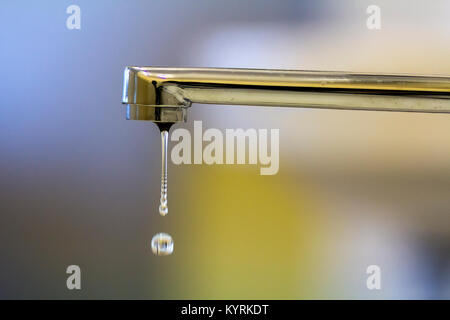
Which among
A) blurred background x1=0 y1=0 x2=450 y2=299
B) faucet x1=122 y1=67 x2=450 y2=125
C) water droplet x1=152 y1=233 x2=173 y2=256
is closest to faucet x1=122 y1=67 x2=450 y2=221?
faucet x1=122 y1=67 x2=450 y2=125

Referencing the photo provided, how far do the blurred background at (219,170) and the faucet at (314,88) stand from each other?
0.74 m

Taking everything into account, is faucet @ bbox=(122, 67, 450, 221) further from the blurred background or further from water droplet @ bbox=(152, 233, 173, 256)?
the blurred background

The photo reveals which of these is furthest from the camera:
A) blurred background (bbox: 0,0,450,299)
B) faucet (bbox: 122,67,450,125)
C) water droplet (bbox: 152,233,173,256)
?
blurred background (bbox: 0,0,450,299)

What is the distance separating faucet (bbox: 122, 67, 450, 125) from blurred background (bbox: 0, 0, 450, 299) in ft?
2.42

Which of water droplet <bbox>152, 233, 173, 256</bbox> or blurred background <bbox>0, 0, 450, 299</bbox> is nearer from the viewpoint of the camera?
water droplet <bbox>152, 233, 173, 256</bbox>

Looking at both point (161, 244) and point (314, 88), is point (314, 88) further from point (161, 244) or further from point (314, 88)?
point (161, 244)

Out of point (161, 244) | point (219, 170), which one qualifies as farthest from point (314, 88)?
point (219, 170)

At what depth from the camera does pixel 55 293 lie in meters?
1.21

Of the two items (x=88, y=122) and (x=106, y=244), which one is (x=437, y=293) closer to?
(x=106, y=244)

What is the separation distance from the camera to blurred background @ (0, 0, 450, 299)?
1131 mm

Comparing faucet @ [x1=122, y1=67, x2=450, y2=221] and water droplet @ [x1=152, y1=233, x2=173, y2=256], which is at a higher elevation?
faucet @ [x1=122, y1=67, x2=450, y2=221]

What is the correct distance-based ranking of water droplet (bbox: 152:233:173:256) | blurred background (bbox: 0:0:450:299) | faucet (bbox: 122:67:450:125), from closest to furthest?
faucet (bbox: 122:67:450:125) → water droplet (bbox: 152:233:173:256) → blurred background (bbox: 0:0:450:299)
